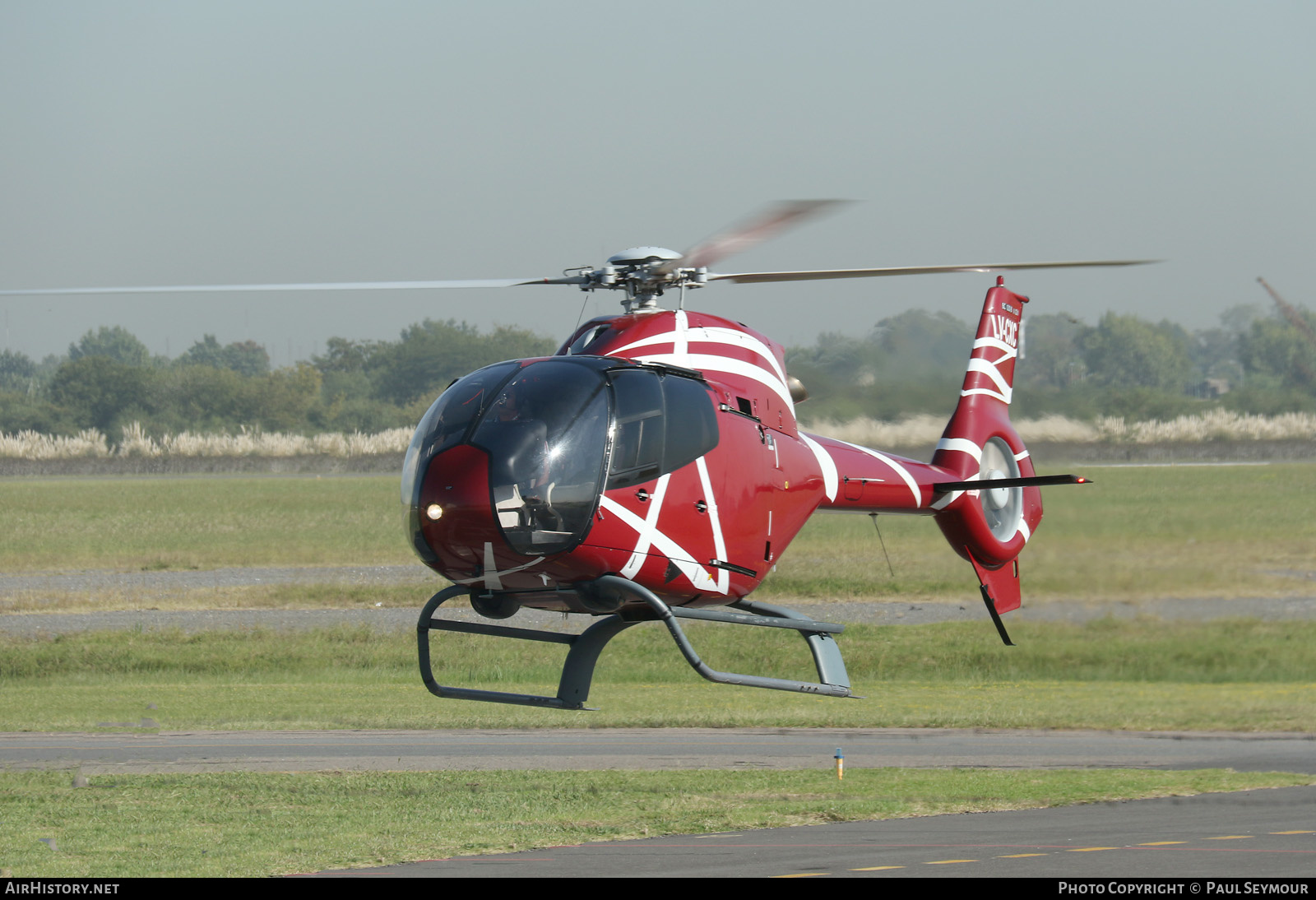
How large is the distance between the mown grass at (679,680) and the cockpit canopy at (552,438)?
23.1m

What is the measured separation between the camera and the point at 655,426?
420 inches

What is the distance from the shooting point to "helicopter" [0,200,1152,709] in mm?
10008

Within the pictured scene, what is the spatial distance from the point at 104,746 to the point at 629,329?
25.3m

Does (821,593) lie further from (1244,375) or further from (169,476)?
(169,476)

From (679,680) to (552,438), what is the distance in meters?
31.5

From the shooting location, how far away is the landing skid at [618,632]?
1055 centimetres

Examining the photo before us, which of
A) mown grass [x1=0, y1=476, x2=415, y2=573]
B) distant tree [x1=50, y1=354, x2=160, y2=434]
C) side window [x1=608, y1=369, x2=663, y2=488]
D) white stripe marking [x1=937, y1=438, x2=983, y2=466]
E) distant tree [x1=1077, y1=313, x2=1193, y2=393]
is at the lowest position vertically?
mown grass [x1=0, y1=476, x2=415, y2=573]

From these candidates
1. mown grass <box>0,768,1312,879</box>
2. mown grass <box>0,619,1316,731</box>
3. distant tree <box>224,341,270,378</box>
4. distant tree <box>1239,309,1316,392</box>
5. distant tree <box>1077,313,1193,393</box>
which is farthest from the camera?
distant tree <box>224,341,270,378</box>

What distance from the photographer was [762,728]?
1421 inches

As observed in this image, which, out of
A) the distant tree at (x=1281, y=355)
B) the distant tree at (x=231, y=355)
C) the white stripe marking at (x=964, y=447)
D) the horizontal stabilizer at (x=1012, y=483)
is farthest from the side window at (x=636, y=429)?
the distant tree at (x=231, y=355)

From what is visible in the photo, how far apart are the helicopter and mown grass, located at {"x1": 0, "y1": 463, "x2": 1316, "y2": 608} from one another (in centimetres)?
633

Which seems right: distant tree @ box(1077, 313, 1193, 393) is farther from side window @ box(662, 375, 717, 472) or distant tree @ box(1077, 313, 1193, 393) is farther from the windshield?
the windshield

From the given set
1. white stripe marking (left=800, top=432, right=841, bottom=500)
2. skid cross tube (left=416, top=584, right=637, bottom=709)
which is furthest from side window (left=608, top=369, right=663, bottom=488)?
white stripe marking (left=800, top=432, right=841, bottom=500)

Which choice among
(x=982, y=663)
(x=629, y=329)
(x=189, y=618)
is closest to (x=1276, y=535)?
(x=982, y=663)
